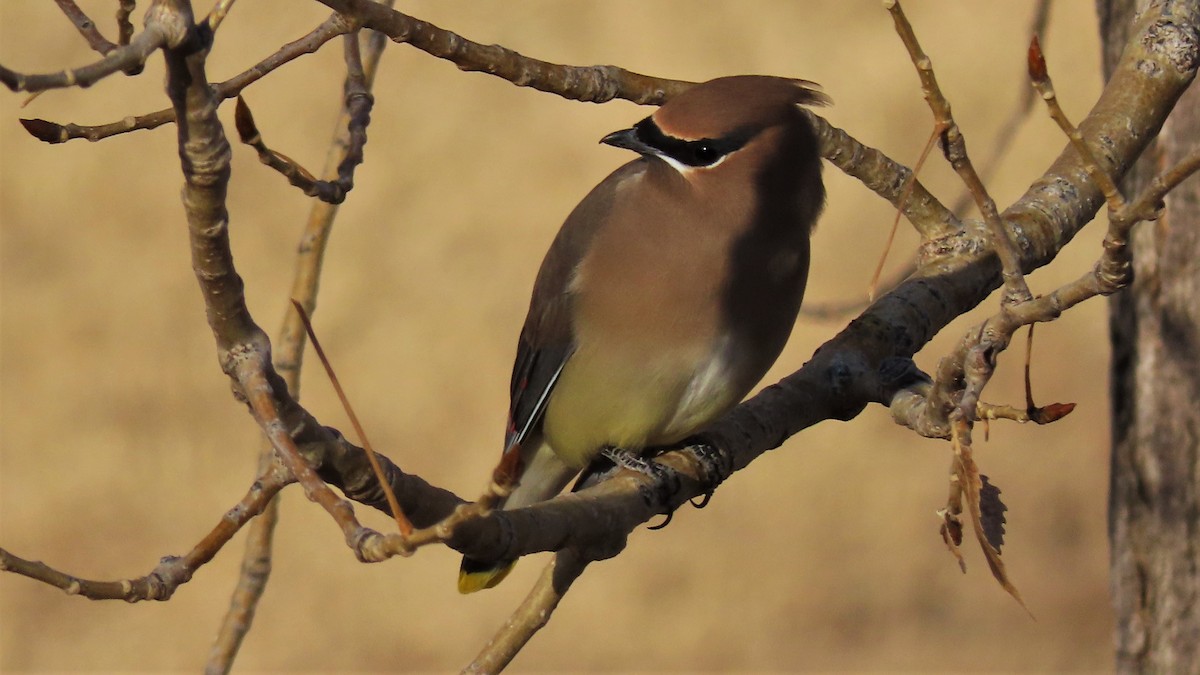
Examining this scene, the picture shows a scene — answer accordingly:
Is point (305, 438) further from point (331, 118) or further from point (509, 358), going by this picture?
point (331, 118)

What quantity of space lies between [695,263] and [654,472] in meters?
0.45

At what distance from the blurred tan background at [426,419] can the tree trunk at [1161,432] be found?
130 inches

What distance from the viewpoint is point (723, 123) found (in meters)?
3.18

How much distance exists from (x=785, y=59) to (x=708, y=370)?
5.17 metres

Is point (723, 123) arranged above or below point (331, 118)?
below

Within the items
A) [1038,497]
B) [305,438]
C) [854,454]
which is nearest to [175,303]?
[854,454]

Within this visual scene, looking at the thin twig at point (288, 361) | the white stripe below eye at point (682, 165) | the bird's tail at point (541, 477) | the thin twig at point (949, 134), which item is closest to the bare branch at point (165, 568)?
the thin twig at point (949, 134)

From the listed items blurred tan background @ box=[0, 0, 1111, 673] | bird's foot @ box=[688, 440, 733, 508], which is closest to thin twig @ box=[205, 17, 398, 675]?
bird's foot @ box=[688, 440, 733, 508]

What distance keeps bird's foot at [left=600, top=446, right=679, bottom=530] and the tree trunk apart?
1.28m

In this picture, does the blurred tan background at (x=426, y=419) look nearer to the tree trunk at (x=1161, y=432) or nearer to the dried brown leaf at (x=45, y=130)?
the tree trunk at (x=1161, y=432)

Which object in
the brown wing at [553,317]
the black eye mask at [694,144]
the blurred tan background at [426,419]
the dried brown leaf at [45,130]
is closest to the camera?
the dried brown leaf at [45,130]

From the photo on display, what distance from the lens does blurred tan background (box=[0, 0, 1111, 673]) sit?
697 centimetres

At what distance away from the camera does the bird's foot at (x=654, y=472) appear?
3039mm

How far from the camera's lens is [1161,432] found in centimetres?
376
